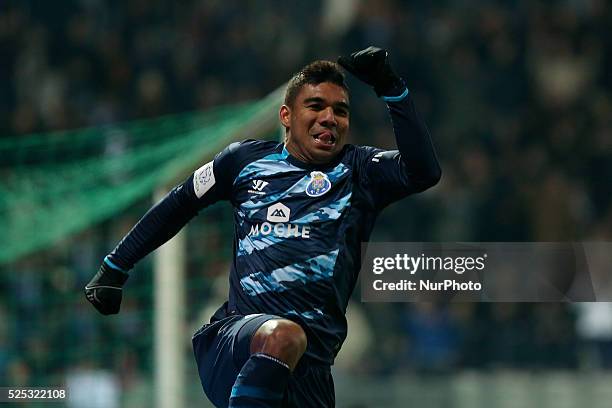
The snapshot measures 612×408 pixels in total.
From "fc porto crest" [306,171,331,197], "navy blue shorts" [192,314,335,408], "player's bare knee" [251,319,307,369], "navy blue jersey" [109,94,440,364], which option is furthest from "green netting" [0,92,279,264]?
"player's bare knee" [251,319,307,369]

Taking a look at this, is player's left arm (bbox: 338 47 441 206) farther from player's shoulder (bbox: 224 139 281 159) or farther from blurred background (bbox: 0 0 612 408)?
blurred background (bbox: 0 0 612 408)

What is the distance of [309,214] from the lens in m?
4.43

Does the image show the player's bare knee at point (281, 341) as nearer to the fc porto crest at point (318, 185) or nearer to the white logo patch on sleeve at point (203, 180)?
the fc porto crest at point (318, 185)

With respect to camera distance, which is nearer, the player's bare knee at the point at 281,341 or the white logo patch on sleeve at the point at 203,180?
the player's bare knee at the point at 281,341

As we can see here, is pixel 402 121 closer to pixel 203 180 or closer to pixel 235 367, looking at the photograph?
pixel 203 180

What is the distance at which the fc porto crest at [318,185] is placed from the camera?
4461 millimetres

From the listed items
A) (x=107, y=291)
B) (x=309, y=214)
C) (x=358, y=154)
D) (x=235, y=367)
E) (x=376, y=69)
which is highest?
(x=376, y=69)

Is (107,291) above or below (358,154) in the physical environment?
below

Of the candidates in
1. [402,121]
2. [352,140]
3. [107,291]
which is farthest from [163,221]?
[352,140]

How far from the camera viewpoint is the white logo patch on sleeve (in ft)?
15.3

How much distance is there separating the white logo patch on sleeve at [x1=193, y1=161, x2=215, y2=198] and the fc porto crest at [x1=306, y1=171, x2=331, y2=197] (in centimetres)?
40

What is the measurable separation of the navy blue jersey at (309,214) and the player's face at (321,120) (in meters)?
0.07

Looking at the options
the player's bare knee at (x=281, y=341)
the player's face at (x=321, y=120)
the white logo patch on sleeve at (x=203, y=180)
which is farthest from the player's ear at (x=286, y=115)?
the player's bare knee at (x=281, y=341)

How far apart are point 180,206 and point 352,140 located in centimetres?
619
